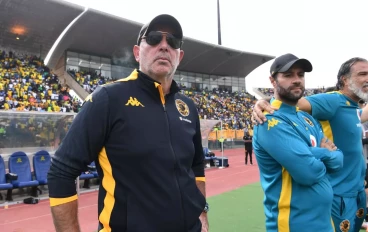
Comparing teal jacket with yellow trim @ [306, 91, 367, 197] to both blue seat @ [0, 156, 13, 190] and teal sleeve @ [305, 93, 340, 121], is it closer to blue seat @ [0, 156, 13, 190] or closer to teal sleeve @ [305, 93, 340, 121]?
teal sleeve @ [305, 93, 340, 121]

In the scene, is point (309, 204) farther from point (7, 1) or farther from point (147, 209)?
point (7, 1)

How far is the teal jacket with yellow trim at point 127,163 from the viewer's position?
1679mm

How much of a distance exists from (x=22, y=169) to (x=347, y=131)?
8649 mm

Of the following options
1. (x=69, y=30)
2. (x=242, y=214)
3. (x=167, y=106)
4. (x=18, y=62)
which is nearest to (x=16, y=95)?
(x=18, y=62)

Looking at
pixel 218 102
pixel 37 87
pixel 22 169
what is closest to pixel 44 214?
pixel 22 169

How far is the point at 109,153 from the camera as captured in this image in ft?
5.68

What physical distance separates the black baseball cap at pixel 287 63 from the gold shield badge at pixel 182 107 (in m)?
0.81

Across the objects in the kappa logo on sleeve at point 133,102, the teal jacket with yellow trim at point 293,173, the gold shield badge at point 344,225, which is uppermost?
the kappa logo on sleeve at point 133,102

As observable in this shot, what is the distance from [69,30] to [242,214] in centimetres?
2407

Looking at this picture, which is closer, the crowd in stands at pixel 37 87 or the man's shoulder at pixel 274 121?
the man's shoulder at pixel 274 121

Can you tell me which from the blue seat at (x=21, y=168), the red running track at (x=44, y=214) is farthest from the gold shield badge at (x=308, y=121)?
the blue seat at (x=21, y=168)

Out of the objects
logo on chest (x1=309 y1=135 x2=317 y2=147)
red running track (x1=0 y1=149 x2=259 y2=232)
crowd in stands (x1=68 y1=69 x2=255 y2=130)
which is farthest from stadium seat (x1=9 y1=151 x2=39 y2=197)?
crowd in stands (x1=68 y1=69 x2=255 y2=130)

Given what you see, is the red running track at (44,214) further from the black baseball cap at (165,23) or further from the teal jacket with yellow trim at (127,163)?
the black baseball cap at (165,23)

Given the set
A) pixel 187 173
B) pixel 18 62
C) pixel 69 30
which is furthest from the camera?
pixel 69 30
